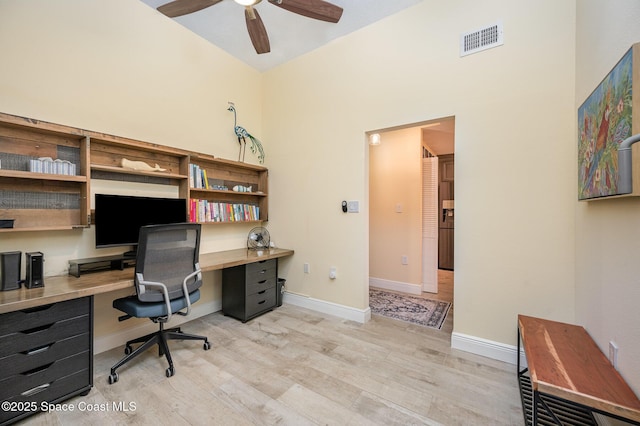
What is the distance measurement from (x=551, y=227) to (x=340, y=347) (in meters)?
1.95

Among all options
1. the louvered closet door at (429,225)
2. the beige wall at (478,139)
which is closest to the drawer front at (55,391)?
the beige wall at (478,139)

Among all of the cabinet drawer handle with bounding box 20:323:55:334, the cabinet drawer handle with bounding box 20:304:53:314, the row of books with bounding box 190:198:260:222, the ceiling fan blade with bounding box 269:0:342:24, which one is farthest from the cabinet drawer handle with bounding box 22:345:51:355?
the ceiling fan blade with bounding box 269:0:342:24

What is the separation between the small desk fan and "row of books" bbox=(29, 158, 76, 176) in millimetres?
1880

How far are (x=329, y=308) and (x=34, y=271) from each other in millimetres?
2547

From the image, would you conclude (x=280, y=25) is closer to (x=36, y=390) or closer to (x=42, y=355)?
(x=42, y=355)

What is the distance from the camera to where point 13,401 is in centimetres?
147

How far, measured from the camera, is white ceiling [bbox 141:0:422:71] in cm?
255

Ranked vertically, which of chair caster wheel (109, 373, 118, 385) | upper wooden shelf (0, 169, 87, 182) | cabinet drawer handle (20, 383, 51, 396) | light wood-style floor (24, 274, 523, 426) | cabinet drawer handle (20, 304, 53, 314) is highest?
upper wooden shelf (0, 169, 87, 182)

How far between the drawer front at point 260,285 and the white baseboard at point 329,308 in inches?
14.7

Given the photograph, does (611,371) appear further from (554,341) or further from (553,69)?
(553,69)

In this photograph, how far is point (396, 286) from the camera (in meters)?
4.14

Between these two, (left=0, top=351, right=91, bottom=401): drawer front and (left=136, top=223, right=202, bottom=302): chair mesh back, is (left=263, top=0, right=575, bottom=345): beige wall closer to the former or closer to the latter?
(left=136, top=223, right=202, bottom=302): chair mesh back

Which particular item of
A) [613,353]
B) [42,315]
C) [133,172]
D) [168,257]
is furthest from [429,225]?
[42,315]

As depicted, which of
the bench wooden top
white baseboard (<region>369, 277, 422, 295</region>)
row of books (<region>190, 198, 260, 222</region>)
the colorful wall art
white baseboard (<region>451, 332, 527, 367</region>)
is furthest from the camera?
white baseboard (<region>369, 277, 422, 295</region>)
